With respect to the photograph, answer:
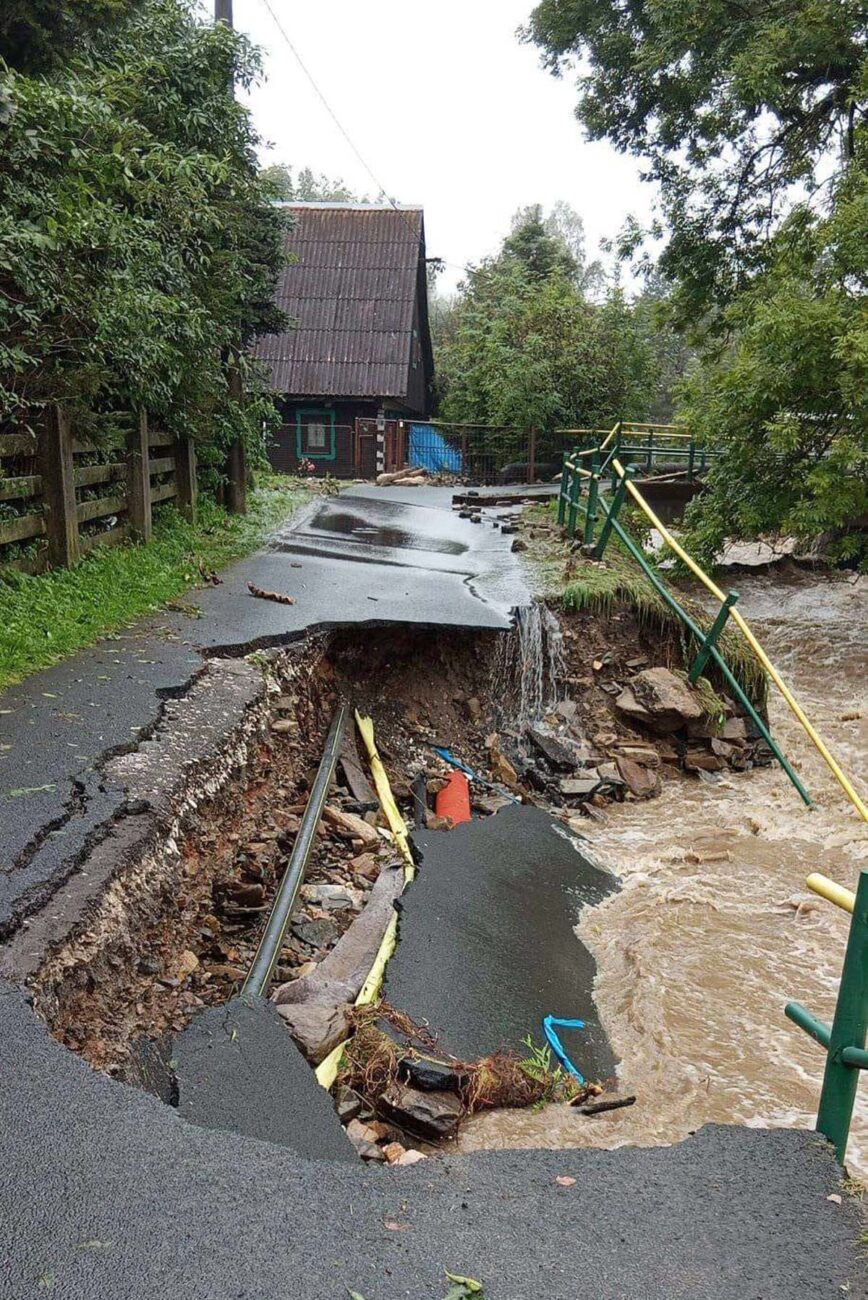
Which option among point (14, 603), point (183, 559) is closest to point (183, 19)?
point (183, 559)

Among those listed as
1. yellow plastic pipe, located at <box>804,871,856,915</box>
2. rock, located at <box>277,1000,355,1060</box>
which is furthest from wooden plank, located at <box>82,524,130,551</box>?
yellow plastic pipe, located at <box>804,871,856,915</box>

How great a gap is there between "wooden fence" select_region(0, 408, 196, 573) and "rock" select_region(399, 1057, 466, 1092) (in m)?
5.71

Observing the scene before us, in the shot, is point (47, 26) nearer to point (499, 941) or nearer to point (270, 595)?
point (270, 595)

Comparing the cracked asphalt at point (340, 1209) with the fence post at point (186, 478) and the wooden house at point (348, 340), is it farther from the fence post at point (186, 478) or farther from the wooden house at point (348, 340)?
the wooden house at point (348, 340)

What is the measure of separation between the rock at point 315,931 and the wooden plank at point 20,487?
468cm

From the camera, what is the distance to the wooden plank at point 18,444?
24.5 feet

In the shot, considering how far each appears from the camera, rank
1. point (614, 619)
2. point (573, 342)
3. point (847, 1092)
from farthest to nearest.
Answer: point (573, 342)
point (614, 619)
point (847, 1092)

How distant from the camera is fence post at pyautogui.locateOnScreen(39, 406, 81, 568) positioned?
8.11 metres

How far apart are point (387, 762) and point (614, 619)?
3.50 metres

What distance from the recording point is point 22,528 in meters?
7.84

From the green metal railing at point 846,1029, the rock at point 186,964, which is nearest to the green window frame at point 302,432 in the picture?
the rock at point 186,964

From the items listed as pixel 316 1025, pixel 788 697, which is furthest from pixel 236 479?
pixel 316 1025

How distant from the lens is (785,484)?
41.3 ft

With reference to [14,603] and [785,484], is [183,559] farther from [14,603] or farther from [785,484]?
[785,484]
